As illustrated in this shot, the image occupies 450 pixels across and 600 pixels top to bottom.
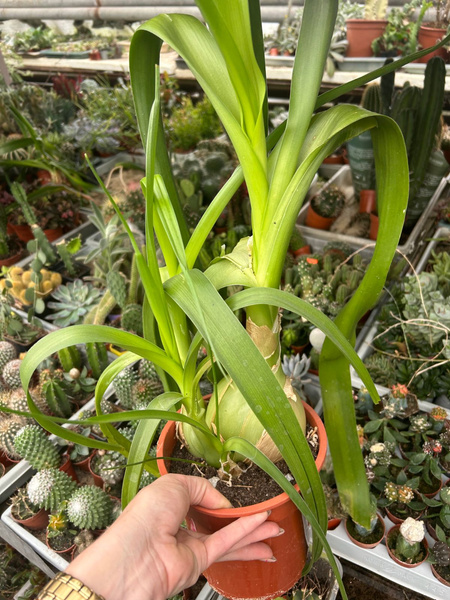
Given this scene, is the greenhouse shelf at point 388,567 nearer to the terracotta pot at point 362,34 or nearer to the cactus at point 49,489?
the cactus at point 49,489

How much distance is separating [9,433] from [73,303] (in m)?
0.52

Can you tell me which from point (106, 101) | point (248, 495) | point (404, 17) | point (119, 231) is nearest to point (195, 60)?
point (248, 495)

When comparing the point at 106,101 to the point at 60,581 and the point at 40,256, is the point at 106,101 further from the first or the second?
the point at 60,581

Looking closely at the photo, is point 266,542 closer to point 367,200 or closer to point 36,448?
point 36,448

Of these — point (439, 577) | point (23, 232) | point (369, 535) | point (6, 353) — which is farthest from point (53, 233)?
point (439, 577)

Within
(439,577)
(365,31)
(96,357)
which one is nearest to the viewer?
(439,577)

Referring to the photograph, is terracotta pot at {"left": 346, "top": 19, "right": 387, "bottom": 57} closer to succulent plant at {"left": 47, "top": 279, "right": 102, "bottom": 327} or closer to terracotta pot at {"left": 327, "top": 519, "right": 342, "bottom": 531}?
succulent plant at {"left": 47, "top": 279, "right": 102, "bottom": 327}

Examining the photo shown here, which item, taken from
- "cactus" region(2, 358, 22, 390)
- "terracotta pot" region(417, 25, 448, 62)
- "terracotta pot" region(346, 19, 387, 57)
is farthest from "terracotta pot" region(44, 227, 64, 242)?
"terracotta pot" region(346, 19, 387, 57)

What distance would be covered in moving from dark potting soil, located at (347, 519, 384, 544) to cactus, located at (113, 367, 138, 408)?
0.60 m

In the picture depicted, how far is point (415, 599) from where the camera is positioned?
106 cm

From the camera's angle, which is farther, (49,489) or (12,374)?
(12,374)

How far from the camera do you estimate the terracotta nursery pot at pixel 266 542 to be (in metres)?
0.63

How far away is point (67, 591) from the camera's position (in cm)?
49

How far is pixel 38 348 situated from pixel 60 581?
0.26 m
